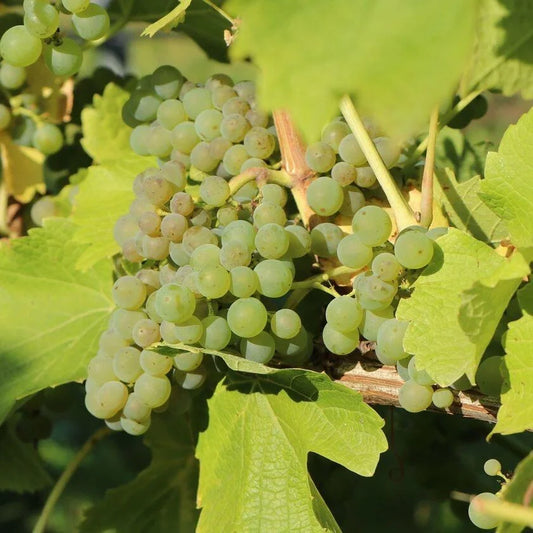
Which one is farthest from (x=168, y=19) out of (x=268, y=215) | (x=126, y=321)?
(x=126, y=321)

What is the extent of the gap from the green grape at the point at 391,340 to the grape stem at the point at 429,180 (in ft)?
0.41

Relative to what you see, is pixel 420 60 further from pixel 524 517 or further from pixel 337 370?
pixel 337 370

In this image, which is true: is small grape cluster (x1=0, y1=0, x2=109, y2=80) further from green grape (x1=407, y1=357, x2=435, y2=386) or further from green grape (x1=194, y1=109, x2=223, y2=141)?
green grape (x1=407, y1=357, x2=435, y2=386)

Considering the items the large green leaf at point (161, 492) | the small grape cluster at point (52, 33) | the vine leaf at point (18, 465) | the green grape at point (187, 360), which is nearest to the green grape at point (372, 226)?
the green grape at point (187, 360)

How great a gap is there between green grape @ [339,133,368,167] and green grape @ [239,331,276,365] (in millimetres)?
231

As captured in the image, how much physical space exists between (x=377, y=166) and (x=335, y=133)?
0.11 m

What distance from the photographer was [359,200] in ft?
3.32

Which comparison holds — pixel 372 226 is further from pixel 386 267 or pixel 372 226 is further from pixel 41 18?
pixel 41 18

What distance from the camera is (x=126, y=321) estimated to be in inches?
39.5

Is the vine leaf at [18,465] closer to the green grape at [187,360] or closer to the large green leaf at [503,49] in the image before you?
the green grape at [187,360]

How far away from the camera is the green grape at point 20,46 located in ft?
3.54

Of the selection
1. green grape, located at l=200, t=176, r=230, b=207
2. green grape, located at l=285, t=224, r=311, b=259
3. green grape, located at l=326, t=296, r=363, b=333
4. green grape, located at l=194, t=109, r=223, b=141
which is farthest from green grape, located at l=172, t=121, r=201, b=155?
green grape, located at l=326, t=296, r=363, b=333

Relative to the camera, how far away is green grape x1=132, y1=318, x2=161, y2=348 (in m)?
0.97

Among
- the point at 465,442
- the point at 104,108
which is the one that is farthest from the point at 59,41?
the point at 465,442
